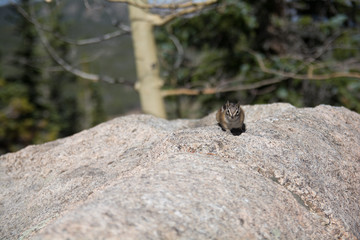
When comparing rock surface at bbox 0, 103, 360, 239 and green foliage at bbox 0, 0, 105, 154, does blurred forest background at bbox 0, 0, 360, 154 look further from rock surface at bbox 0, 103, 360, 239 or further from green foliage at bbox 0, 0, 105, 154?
rock surface at bbox 0, 103, 360, 239

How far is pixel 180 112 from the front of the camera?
A: 9.83m

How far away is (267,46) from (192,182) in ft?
24.7

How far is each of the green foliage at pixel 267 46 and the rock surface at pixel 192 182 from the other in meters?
3.86

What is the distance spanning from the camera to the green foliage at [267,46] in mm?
7934

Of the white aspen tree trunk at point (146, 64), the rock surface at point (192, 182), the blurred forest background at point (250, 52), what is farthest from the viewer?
the blurred forest background at point (250, 52)

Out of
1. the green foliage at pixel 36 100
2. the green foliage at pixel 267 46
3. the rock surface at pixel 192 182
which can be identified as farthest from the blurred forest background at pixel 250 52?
the rock surface at pixel 192 182

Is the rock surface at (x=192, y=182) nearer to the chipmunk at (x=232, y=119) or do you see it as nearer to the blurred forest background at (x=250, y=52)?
the chipmunk at (x=232, y=119)

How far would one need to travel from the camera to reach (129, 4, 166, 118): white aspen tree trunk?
699 cm

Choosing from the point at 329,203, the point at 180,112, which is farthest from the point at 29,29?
the point at 329,203

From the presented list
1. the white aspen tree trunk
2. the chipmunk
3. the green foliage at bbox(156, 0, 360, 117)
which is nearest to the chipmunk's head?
the chipmunk

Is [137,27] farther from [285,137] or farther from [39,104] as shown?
[39,104]

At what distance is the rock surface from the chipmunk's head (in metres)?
0.18

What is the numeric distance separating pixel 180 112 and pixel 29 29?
23.5 m

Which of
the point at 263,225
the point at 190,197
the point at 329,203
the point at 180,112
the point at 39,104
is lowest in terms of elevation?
the point at 39,104
